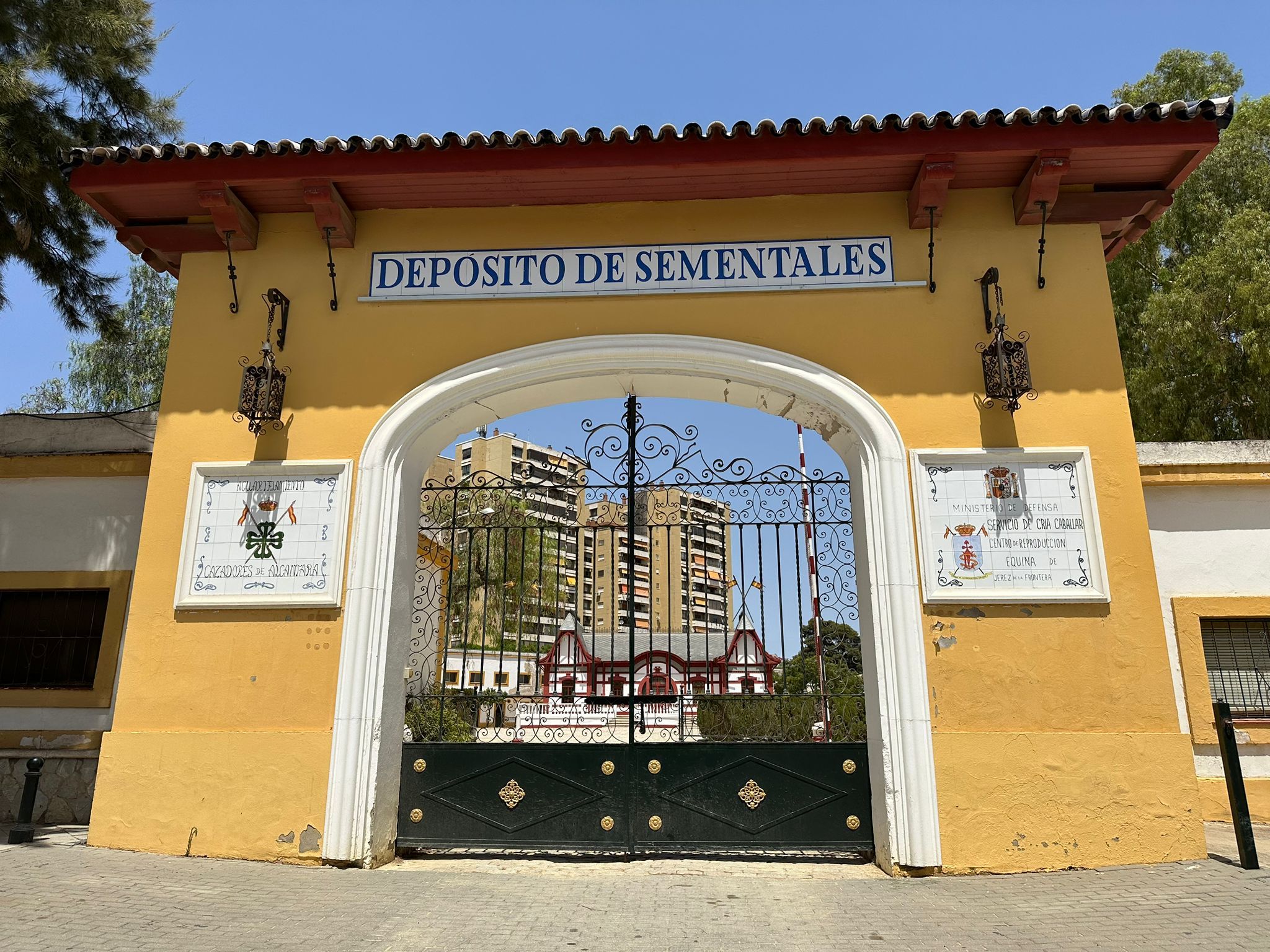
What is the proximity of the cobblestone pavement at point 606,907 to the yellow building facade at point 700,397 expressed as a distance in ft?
1.13

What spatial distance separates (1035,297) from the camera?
6.06 meters

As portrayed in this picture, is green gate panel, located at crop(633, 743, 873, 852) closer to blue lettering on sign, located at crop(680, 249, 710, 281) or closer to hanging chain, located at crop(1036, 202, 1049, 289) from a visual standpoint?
blue lettering on sign, located at crop(680, 249, 710, 281)

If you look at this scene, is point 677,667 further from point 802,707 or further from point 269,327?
point 269,327

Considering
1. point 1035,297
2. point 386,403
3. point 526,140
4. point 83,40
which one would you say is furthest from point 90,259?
point 1035,297

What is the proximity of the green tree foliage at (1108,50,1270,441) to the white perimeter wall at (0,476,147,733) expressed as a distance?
545 inches

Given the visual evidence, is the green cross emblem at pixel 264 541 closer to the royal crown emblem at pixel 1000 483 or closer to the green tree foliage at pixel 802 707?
the green tree foliage at pixel 802 707

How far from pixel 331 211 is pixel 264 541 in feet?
8.12

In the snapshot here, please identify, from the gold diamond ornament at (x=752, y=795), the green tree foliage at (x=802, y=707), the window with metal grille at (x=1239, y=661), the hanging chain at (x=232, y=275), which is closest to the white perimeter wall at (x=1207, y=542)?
the window with metal grille at (x=1239, y=661)

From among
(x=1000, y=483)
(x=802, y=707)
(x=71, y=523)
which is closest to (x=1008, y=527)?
(x=1000, y=483)

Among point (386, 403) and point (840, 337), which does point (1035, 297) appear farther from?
point (386, 403)

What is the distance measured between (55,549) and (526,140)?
17.2 feet

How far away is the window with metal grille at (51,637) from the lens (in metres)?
6.98

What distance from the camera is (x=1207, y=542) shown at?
6.86 meters

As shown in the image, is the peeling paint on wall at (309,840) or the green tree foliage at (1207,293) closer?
the peeling paint on wall at (309,840)
